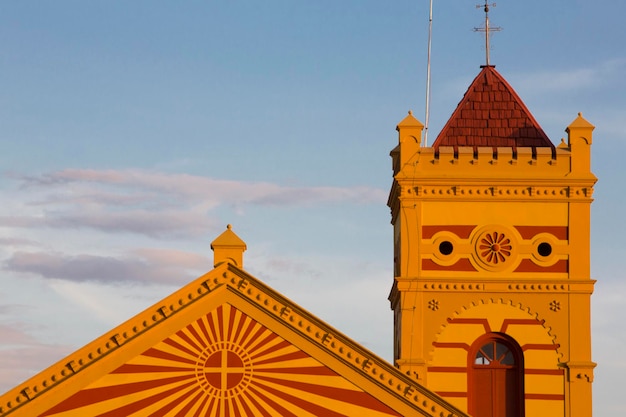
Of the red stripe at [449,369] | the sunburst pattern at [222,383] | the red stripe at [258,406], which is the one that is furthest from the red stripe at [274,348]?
the red stripe at [449,369]

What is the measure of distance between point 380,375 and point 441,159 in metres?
10.5

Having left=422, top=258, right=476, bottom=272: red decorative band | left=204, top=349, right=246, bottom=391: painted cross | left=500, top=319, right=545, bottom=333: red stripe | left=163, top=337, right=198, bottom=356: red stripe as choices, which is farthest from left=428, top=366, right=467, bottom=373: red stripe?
left=163, top=337, right=198, bottom=356: red stripe

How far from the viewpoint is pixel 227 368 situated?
36.6 m

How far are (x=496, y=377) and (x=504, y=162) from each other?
6.25 meters

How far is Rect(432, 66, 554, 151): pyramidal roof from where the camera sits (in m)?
46.4

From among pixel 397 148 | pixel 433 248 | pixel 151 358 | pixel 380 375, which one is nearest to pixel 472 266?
pixel 433 248

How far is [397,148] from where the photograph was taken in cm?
4625

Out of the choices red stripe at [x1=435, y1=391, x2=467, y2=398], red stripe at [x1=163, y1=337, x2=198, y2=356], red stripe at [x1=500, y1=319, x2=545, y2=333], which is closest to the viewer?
red stripe at [x1=163, y1=337, x2=198, y2=356]

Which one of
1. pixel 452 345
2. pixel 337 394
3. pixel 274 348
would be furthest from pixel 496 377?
pixel 274 348

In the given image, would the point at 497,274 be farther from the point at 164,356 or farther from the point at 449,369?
the point at 164,356

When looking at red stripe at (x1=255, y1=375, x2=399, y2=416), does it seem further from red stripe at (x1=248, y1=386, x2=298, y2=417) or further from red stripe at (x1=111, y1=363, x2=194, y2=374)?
red stripe at (x1=111, y1=363, x2=194, y2=374)

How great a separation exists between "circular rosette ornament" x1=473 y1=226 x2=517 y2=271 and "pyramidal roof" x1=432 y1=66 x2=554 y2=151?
2.77 meters

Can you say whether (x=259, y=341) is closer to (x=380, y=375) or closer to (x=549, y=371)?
(x=380, y=375)

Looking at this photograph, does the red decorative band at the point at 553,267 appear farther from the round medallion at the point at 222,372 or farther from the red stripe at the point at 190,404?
the red stripe at the point at 190,404
